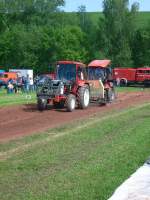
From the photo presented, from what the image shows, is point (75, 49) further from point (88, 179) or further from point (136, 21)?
point (88, 179)

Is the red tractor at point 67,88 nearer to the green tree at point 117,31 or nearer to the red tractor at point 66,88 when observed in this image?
the red tractor at point 66,88

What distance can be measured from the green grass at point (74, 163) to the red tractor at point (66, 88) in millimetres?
8380

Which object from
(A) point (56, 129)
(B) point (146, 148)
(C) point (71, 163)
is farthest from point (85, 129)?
(C) point (71, 163)

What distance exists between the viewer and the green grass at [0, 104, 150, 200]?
372 inches

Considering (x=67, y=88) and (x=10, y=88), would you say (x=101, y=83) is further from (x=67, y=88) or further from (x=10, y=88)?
(x=10, y=88)

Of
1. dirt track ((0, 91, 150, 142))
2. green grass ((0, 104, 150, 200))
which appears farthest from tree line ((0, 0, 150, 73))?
green grass ((0, 104, 150, 200))

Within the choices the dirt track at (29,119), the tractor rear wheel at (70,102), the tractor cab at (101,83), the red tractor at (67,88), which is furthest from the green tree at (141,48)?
the tractor rear wheel at (70,102)

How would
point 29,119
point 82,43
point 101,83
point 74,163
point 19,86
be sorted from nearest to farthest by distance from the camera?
1. point 74,163
2. point 29,119
3. point 101,83
4. point 19,86
5. point 82,43

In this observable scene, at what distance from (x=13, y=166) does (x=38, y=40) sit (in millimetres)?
82829

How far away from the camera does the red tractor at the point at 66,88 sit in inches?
1051

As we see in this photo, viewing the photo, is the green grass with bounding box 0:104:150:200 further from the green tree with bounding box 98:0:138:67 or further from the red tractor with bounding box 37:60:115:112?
the green tree with bounding box 98:0:138:67

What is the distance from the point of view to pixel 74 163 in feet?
38.9

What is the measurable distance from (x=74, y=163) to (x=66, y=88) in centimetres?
1537

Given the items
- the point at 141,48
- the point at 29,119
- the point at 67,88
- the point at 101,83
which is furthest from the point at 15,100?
the point at 141,48
